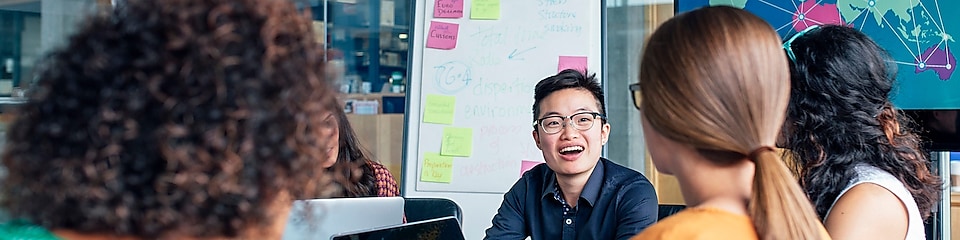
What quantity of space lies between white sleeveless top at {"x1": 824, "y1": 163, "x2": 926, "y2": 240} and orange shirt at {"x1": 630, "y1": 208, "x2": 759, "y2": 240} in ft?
1.80

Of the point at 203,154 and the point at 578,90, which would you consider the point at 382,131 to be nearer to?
the point at 578,90

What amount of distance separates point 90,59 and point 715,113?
2.32 feet

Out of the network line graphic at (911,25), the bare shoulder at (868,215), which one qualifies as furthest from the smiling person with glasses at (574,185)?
the network line graphic at (911,25)

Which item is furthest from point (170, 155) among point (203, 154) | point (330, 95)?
point (330, 95)

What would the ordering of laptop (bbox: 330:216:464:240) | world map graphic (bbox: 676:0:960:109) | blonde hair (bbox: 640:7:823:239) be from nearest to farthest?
1. blonde hair (bbox: 640:7:823:239)
2. laptop (bbox: 330:216:464:240)
3. world map graphic (bbox: 676:0:960:109)

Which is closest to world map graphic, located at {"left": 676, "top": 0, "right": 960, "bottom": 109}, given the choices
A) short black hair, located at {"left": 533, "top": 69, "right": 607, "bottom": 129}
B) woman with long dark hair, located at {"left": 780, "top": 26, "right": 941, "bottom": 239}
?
short black hair, located at {"left": 533, "top": 69, "right": 607, "bottom": 129}

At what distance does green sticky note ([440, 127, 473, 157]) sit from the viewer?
146 inches

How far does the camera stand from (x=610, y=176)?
8.34ft

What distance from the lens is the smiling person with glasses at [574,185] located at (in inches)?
97.0

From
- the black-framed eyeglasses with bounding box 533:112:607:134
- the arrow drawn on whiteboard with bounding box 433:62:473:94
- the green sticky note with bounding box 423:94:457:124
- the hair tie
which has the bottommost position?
the hair tie

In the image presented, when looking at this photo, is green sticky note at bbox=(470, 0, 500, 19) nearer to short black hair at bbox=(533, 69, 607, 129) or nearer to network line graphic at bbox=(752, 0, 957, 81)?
short black hair at bbox=(533, 69, 607, 129)

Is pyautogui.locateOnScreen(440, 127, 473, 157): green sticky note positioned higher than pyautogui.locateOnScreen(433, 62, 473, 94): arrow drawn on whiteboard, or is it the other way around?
pyautogui.locateOnScreen(433, 62, 473, 94): arrow drawn on whiteboard

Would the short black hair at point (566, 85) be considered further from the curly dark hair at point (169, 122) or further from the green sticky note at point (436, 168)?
the curly dark hair at point (169, 122)

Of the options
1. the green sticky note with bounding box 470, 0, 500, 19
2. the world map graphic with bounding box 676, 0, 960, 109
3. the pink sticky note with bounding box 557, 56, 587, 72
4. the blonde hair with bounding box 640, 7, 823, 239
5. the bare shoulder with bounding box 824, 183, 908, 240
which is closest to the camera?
the blonde hair with bounding box 640, 7, 823, 239
